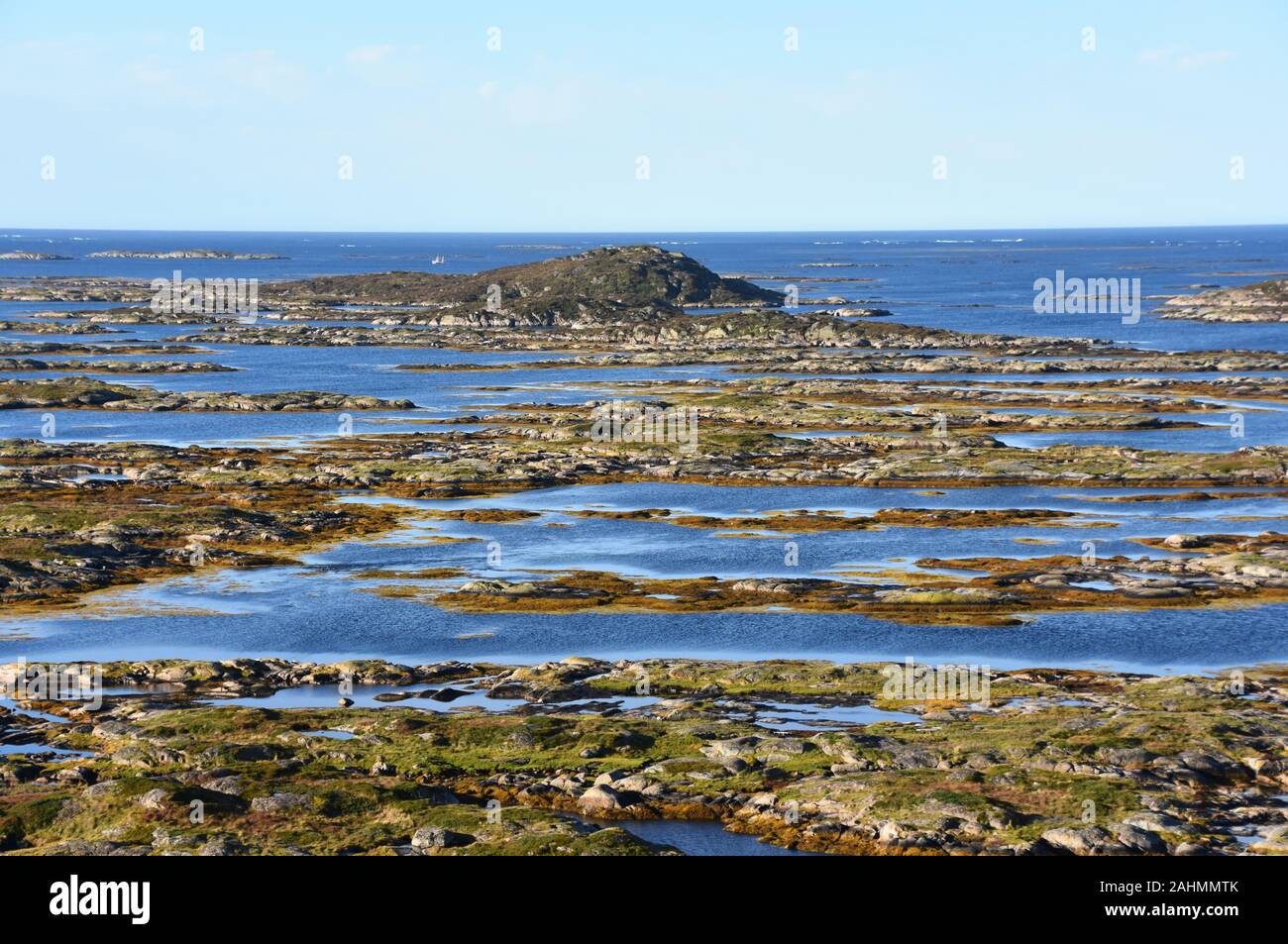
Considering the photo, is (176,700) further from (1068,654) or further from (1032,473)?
(1032,473)

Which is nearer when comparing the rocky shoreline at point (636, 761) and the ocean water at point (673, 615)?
the rocky shoreline at point (636, 761)

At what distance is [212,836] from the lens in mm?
47438

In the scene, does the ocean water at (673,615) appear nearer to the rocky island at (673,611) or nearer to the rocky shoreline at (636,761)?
the rocky island at (673,611)

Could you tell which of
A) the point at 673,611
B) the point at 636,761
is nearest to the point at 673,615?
the point at 673,611

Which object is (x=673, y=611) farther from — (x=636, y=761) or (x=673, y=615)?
(x=636, y=761)

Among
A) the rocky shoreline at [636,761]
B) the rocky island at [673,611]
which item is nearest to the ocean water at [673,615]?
the rocky island at [673,611]

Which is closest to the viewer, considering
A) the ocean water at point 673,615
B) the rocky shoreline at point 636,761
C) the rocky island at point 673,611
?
the rocky shoreline at point 636,761

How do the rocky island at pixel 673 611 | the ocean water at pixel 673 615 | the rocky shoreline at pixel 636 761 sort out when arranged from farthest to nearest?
the ocean water at pixel 673 615
the rocky island at pixel 673 611
the rocky shoreline at pixel 636 761

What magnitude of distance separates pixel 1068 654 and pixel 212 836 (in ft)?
141

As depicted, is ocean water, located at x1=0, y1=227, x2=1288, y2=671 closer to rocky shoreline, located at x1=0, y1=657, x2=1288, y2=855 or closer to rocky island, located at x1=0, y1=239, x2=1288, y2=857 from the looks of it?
rocky island, located at x1=0, y1=239, x2=1288, y2=857

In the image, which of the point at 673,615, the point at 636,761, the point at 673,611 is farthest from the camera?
the point at 673,611

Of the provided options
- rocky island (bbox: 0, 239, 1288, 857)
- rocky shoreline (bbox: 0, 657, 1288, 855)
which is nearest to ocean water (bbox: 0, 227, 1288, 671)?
rocky island (bbox: 0, 239, 1288, 857)

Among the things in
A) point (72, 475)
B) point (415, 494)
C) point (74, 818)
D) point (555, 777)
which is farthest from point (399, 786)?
point (72, 475)
